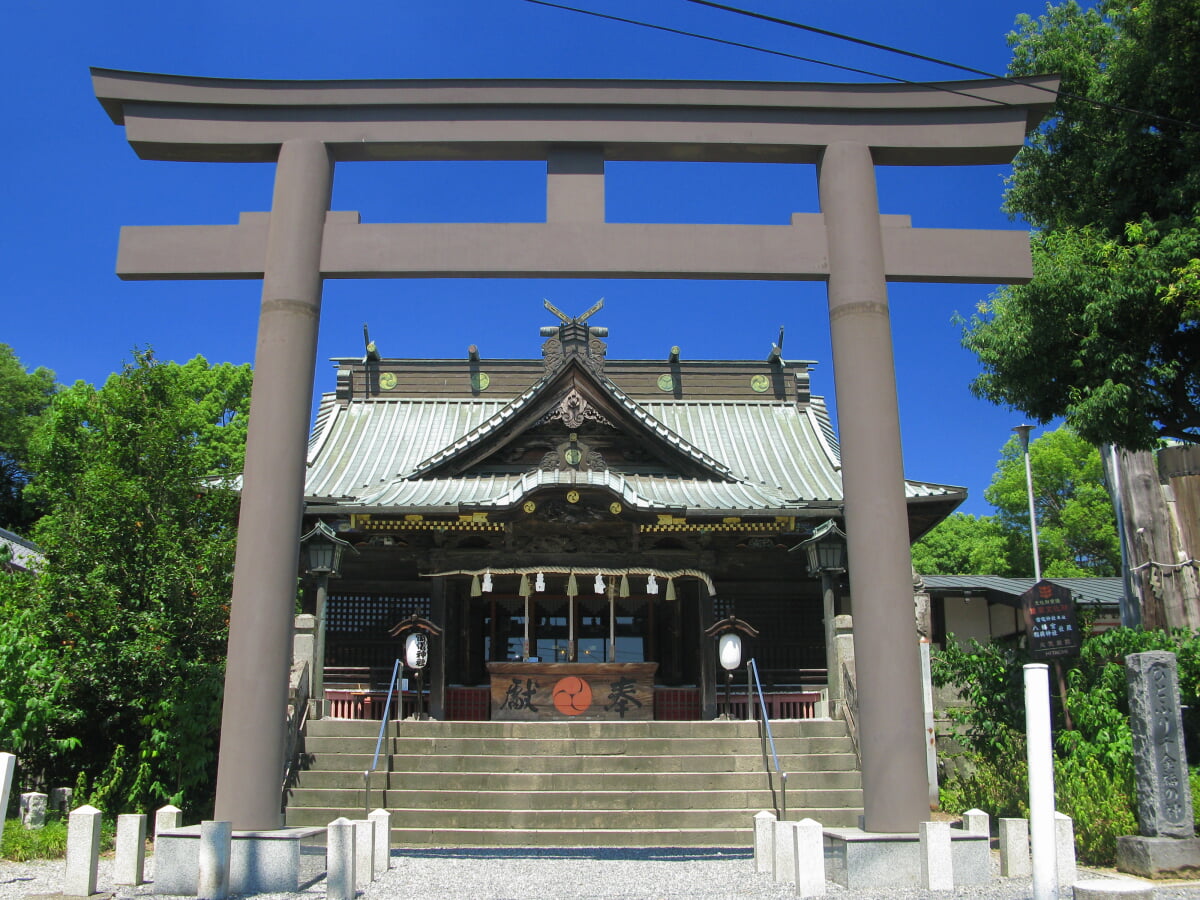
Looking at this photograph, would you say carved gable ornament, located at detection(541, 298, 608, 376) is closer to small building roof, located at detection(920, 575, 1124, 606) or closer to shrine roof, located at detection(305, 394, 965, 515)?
shrine roof, located at detection(305, 394, 965, 515)

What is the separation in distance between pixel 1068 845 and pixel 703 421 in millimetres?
15272

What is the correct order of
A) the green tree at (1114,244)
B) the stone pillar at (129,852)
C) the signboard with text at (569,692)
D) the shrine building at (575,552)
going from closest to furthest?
1. the stone pillar at (129,852)
2. the green tree at (1114,244)
3. the signboard with text at (569,692)
4. the shrine building at (575,552)

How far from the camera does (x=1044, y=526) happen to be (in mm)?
40781

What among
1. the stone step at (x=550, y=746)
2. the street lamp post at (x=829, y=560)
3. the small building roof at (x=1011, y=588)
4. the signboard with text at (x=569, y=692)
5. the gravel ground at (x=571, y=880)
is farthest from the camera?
the small building roof at (x=1011, y=588)

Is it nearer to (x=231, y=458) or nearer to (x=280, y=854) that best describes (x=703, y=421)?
(x=231, y=458)

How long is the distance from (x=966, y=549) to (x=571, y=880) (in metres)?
35.7

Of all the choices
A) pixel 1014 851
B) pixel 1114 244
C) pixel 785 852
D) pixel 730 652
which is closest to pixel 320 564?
pixel 730 652

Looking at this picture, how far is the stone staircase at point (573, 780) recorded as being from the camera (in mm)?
12289

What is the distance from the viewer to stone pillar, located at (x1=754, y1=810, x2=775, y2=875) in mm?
9625

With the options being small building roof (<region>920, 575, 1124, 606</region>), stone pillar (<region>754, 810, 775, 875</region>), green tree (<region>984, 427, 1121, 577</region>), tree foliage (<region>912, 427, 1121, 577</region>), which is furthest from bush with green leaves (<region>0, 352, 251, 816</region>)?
green tree (<region>984, 427, 1121, 577</region>)

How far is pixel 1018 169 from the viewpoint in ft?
46.0

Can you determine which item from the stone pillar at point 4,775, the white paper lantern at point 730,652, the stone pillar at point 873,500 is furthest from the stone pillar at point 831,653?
the stone pillar at point 4,775

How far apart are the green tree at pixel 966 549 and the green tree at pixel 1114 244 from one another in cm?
2838

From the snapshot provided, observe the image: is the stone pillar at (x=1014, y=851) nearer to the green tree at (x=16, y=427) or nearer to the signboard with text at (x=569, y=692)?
the signboard with text at (x=569, y=692)
